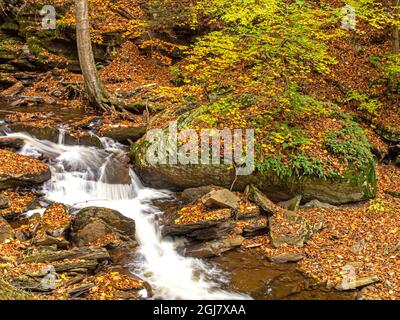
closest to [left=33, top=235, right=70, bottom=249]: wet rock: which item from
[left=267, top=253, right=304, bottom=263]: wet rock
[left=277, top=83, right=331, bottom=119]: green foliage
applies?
[left=267, top=253, right=304, bottom=263]: wet rock

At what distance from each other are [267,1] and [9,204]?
25.0 ft

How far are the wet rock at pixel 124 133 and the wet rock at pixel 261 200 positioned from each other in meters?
3.85

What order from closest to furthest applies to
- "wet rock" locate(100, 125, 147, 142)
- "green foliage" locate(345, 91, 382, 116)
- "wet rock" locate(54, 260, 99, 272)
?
"wet rock" locate(54, 260, 99, 272)
"wet rock" locate(100, 125, 147, 142)
"green foliage" locate(345, 91, 382, 116)

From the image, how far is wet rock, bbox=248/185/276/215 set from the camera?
888 cm

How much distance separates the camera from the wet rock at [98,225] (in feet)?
25.2

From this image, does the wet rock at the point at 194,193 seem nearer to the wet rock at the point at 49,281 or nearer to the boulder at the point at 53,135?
the boulder at the point at 53,135

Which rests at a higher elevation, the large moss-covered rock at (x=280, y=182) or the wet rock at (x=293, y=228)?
the large moss-covered rock at (x=280, y=182)

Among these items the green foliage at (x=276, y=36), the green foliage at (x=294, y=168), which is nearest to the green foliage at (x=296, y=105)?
the green foliage at (x=276, y=36)

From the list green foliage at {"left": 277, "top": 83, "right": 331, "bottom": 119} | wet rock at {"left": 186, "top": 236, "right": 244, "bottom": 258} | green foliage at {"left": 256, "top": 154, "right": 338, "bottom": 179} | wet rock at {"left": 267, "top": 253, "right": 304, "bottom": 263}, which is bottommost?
wet rock at {"left": 267, "top": 253, "right": 304, "bottom": 263}

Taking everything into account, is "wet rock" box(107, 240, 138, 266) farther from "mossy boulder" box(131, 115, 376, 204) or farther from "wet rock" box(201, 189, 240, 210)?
"mossy boulder" box(131, 115, 376, 204)

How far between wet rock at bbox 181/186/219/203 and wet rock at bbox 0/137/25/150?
15.2 ft

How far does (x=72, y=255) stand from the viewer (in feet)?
23.0

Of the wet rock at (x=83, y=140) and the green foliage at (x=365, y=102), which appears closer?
the wet rock at (x=83, y=140)

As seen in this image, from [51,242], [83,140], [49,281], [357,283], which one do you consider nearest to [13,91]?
[83,140]
